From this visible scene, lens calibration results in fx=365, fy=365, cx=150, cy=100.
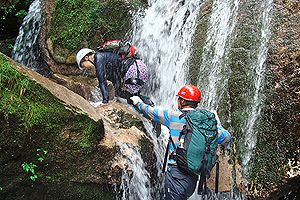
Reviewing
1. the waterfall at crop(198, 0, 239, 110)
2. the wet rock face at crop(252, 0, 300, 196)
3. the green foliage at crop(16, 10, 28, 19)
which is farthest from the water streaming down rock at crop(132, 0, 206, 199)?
the green foliage at crop(16, 10, 28, 19)

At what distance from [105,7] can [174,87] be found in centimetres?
345

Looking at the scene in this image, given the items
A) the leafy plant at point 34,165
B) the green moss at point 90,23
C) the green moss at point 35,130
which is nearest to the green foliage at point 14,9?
the green moss at point 90,23

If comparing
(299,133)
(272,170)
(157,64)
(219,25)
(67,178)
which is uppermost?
(219,25)

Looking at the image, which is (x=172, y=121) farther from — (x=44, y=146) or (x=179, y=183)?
(x=44, y=146)

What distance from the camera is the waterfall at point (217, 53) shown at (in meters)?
6.19

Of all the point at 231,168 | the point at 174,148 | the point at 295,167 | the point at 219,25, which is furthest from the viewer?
the point at 219,25

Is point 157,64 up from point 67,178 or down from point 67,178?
up

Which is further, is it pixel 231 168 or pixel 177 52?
pixel 177 52

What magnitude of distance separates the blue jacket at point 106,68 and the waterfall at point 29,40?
165 inches

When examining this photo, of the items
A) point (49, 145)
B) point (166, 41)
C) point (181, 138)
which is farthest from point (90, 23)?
point (181, 138)

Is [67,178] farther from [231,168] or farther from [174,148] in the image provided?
[231,168]

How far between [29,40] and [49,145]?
6.94m

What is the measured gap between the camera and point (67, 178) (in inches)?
187

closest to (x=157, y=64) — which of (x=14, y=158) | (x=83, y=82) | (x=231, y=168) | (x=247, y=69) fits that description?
(x=83, y=82)
